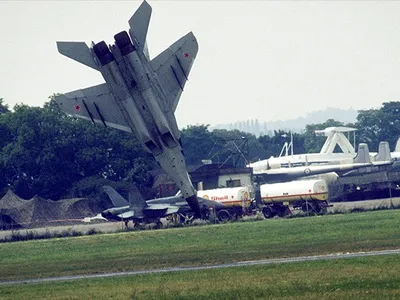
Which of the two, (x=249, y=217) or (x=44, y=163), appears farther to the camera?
(x=44, y=163)

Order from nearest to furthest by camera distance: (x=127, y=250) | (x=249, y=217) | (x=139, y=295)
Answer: (x=139, y=295)
(x=127, y=250)
(x=249, y=217)

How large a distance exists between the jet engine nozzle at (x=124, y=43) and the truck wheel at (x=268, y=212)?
3276cm

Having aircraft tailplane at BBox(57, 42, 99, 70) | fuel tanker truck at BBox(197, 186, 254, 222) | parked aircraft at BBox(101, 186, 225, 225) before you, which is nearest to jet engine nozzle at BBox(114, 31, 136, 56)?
aircraft tailplane at BBox(57, 42, 99, 70)

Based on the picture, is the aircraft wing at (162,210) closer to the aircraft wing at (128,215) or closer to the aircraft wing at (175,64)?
the aircraft wing at (128,215)

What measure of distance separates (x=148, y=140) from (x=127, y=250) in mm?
12505

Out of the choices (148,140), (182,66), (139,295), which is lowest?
(139,295)

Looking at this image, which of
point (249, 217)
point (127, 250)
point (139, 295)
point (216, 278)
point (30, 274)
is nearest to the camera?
point (139, 295)

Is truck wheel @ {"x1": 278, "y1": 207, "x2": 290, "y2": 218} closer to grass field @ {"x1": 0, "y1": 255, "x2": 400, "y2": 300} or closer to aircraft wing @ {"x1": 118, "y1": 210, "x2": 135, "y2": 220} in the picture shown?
aircraft wing @ {"x1": 118, "y1": 210, "x2": 135, "y2": 220}

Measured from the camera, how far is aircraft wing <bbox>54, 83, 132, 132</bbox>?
71.0m

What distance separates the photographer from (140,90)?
66.7 meters

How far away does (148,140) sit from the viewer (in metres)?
69.1

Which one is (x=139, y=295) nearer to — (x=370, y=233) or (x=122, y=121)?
(x=370, y=233)

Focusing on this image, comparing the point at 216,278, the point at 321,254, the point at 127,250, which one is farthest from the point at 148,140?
the point at 216,278

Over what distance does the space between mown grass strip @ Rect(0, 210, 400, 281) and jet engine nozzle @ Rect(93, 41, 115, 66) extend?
10736mm
